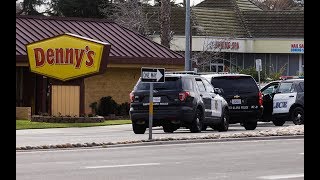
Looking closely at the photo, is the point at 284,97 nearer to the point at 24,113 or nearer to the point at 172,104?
the point at 172,104

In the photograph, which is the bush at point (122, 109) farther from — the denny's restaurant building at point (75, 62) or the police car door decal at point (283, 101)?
the police car door decal at point (283, 101)

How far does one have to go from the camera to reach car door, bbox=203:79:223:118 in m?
25.6

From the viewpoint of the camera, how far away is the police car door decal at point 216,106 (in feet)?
83.9

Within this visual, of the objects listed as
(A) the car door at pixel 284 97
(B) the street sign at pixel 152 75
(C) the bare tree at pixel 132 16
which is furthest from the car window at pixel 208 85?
(C) the bare tree at pixel 132 16

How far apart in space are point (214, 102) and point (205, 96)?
1.37 ft

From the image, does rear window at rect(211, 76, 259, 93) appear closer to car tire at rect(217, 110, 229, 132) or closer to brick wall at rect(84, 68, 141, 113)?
car tire at rect(217, 110, 229, 132)

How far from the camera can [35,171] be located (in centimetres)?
1311

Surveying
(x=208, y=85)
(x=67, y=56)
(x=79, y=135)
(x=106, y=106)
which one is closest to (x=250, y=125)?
(x=208, y=85)

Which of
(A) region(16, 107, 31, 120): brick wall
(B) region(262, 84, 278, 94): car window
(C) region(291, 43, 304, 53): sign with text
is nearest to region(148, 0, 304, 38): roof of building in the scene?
(C) region(291, 43, 304, 53): sign with text

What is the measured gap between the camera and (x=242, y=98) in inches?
1076

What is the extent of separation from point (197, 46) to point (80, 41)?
30.1 metres
